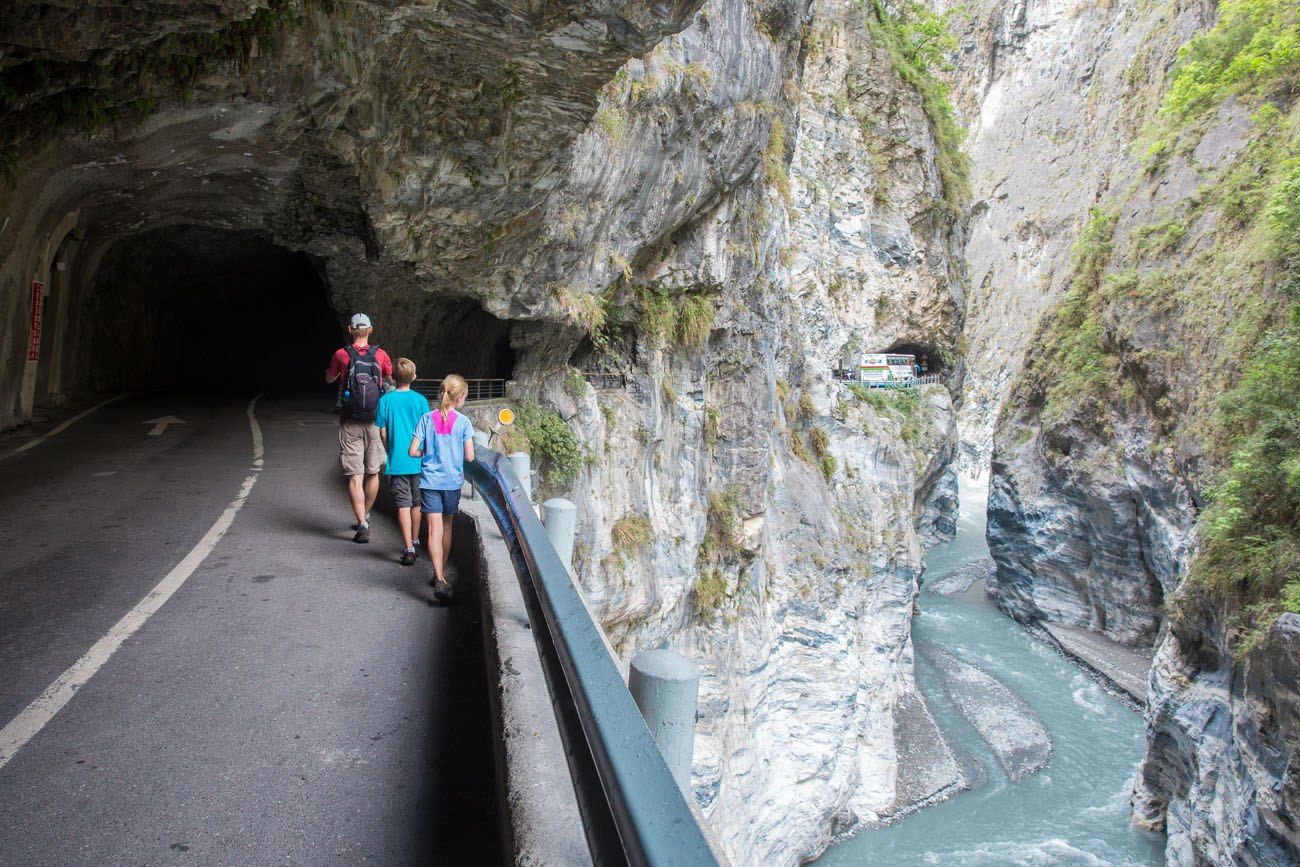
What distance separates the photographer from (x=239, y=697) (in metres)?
3.85

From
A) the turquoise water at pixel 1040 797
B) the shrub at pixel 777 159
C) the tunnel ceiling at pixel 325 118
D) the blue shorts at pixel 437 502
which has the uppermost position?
the shrub at pixel 777 159

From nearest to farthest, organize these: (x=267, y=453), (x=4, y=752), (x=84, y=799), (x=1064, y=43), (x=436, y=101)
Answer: (x=84, y=799) < (x=4, y=752) < (x=436, y=101) < (x=267, y=453) < (x=1064, y=43)

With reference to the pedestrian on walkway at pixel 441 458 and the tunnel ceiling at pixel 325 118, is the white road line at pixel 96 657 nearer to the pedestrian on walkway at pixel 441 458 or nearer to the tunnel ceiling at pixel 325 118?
the pedestrian on walkway at pixel 441 458

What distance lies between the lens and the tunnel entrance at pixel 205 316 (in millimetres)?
17125

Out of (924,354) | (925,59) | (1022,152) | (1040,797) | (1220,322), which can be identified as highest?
(1022,152)

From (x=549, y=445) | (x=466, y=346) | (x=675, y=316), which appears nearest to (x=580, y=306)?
(x=549, y=445)

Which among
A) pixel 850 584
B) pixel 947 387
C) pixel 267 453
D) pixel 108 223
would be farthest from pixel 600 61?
pixel 947 387

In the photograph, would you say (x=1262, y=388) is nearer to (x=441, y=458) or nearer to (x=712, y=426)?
(x=712, y=426)

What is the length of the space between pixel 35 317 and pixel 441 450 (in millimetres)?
10563

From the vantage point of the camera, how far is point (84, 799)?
115 inches

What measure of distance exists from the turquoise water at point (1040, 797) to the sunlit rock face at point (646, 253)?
1237 millimetres

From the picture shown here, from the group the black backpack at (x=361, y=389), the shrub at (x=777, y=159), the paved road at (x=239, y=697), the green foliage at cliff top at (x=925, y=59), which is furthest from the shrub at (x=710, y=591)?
the green foliage at cliff top at (x=925, y=59)

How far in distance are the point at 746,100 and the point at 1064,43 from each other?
68483 mm

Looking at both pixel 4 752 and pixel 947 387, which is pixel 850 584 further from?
pixel 4 752
